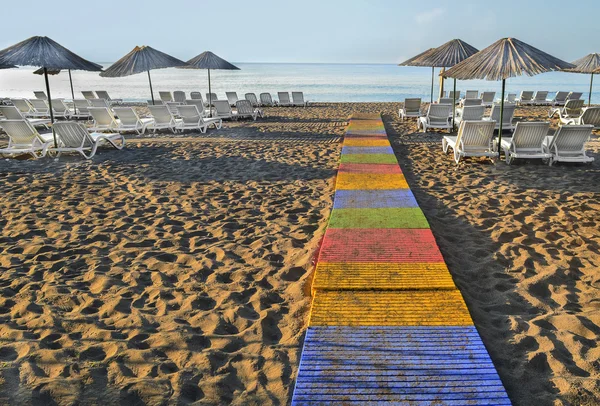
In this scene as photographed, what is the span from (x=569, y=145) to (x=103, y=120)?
11654 mm

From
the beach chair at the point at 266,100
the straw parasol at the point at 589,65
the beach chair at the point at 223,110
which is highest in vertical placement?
the straw parasol at the point at 589,65

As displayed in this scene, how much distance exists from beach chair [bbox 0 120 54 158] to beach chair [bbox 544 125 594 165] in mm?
10432

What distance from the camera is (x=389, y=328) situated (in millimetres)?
2953

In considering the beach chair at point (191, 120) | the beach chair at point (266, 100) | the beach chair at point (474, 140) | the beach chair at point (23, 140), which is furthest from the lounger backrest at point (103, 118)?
the beach chair at point (266, 100)

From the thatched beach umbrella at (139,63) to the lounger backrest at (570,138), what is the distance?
35.9 ft

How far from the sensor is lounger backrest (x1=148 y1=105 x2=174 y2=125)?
1259cm

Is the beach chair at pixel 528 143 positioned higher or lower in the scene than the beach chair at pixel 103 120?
lower

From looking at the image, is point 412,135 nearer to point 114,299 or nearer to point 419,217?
point 419,217

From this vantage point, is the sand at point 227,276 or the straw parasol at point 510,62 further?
the straw parasol at point 510,62

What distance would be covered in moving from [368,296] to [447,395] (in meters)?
1.12

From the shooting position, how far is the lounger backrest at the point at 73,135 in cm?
912

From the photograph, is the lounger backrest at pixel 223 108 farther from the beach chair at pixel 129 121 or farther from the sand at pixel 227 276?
the sand at pixel 227 276

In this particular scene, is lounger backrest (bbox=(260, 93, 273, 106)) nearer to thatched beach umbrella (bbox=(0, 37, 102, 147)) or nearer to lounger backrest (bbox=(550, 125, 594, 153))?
thatched beach umbrella (bbox=(0, 37, 102, 147))

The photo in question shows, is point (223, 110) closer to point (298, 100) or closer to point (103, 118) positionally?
point (103, 118)
